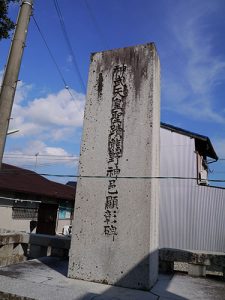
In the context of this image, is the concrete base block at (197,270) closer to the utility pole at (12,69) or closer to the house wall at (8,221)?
the utility pole at (12,69)

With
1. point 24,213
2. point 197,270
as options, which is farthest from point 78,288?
point 24,213

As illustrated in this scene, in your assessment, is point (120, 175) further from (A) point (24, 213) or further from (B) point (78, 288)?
(A) point (24, 213)

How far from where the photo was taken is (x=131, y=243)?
5.60 metres

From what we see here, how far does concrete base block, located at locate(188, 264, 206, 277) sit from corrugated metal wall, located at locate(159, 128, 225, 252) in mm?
7515

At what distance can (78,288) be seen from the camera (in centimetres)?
515

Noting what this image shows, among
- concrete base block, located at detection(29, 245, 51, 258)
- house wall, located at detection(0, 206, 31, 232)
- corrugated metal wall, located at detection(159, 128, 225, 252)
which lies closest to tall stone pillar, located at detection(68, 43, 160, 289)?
concrete base block, located at detection(29, 245, 51, 258)

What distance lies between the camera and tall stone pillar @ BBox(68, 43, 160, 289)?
559 cm

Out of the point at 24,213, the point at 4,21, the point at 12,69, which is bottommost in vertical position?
the point at 24,213

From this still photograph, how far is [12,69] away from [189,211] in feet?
37.7

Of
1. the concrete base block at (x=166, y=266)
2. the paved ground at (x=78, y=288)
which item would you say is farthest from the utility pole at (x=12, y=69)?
the concrete base block at (x=166, y=266)

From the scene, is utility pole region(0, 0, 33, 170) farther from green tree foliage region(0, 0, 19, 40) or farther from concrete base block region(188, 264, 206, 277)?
concrete base block region(188, 264, 206, 277)

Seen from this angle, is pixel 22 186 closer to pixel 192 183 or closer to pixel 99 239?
pixel 192 183

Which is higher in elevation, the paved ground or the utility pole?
the utility pole

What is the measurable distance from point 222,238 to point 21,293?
11.1 metres
